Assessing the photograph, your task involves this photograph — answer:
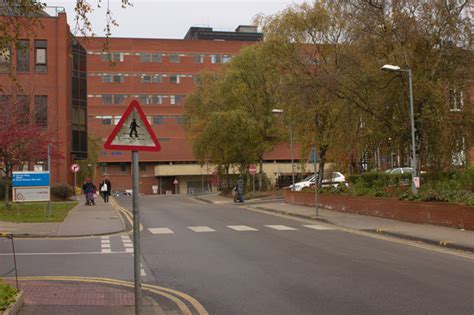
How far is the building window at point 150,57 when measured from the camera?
3179 inches

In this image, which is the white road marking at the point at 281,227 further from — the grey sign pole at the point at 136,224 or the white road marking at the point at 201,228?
the grey sign pole at the point at 136,224

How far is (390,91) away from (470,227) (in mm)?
7750

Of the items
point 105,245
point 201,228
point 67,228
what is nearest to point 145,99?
point 67,228

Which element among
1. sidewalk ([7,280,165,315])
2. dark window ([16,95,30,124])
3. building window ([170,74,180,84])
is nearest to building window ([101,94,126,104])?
building window ([170,74,180,84])

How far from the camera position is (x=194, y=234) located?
16656 millimetres

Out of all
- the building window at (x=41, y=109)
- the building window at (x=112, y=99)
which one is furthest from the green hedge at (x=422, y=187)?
the building window at (x=112, y=99)

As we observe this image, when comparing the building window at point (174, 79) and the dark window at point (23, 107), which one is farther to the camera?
the building window at point (174, 79)

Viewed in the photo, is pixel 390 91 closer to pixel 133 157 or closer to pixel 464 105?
pixel 464 105

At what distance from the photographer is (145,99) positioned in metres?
80.6

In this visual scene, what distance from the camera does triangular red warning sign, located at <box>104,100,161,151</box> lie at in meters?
5.69

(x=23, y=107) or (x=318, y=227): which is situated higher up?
(x=23, y=107)

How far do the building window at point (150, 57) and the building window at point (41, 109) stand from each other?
36344 millimetres

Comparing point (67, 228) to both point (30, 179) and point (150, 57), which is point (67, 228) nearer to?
point (30, 179)

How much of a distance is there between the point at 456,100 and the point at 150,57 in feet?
212
